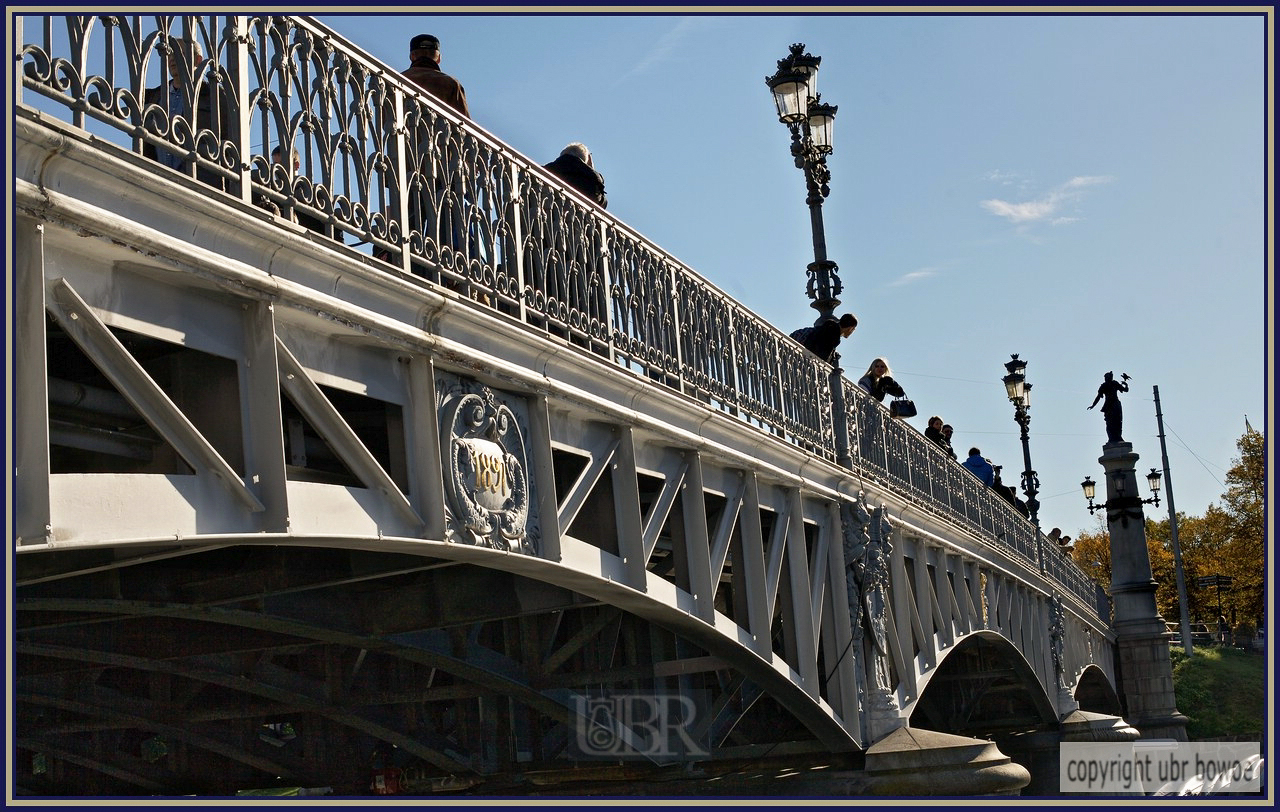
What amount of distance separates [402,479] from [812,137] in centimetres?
959

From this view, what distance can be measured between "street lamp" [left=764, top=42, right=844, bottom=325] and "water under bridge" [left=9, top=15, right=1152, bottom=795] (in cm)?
103

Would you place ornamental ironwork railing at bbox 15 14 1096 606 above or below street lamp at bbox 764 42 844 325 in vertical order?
below

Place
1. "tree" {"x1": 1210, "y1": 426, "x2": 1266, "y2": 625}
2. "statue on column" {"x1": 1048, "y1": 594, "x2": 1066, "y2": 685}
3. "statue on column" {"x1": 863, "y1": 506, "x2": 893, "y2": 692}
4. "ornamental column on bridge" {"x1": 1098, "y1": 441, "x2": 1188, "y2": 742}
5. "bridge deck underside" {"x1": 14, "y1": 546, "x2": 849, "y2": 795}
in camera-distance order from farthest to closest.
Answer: "tree" {"x1": 1210, "y1": 426, "x2": 1266, "y2": 625}
"ornamental column on bridge" {"x1": 1098, "y1": 441, "x2": 1188, "y2": 742}
"statue on column" {"x1": 1048, "y1": 594, "x2": 1066, "y2": 685}
"statue on column" {"x1": 863, "y1": 506, "x2": 893, "y2": 692}
"bridge deck underside" {"x1": 14, "y1": 546, "x2": 849, "y2": 795}

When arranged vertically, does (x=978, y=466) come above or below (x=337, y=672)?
above

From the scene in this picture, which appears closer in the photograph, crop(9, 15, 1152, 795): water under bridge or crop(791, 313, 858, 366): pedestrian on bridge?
crop(9, 15, 1152, 795): water under bridge

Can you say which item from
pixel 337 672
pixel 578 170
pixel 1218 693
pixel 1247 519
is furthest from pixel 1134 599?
pixel 578 170

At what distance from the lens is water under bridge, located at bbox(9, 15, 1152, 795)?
589 cm

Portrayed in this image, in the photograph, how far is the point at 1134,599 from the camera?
43969mm

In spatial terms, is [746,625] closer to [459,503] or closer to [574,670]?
[574,670]

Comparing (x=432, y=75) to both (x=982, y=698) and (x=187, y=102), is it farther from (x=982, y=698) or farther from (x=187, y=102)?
(x=982, y=698)

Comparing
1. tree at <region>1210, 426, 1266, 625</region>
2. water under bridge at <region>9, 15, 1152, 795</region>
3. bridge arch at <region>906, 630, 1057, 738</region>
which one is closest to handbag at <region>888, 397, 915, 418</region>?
water under bridge at <region>9, 15, 1152, 795</region>

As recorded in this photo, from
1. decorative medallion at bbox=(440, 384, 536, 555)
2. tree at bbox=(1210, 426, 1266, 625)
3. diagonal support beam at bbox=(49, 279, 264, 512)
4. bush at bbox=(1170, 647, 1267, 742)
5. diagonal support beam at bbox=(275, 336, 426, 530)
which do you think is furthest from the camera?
tree at bbox=(1210, 426, 1266, 625)

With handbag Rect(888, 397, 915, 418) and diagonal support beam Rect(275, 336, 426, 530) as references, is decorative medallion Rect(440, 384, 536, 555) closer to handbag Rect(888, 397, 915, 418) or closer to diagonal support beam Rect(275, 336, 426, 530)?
diagonal support beam Rect(275, 336, 426, 530)

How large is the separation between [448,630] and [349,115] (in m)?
7.00
